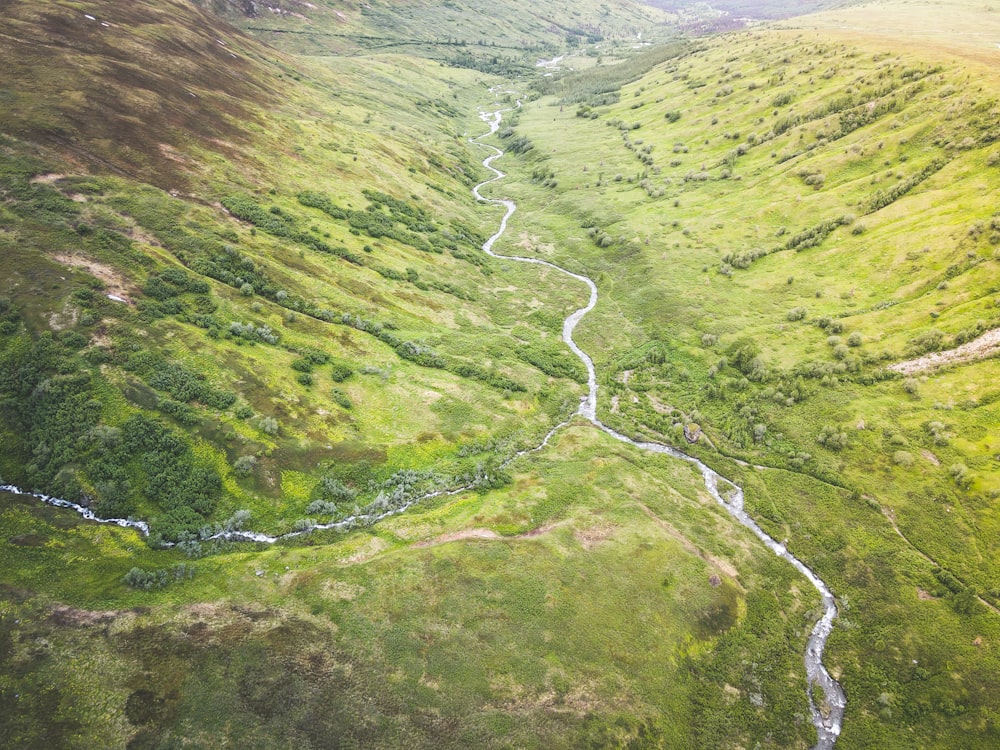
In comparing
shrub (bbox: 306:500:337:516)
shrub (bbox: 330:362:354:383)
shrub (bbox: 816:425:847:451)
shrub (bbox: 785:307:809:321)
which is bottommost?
shrub (bbox: 306:500:337:516)

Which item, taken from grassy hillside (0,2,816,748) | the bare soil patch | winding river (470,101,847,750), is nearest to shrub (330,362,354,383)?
grassy hillside (0,2,816,748)

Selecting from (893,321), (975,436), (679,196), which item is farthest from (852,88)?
(975,436)

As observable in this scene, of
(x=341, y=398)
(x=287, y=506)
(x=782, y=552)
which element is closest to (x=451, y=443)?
(x=341, y=398)

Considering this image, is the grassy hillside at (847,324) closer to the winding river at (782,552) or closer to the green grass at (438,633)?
the winding river at (782,552)

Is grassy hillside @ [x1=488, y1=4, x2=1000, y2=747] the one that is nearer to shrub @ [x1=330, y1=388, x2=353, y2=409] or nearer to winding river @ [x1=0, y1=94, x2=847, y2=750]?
winding river @ [x1=0, y1=94, x2=847, y2=750]

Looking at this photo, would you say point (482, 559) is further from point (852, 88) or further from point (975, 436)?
point (852, 88)

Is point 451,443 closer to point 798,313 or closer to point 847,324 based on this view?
point 798,313
